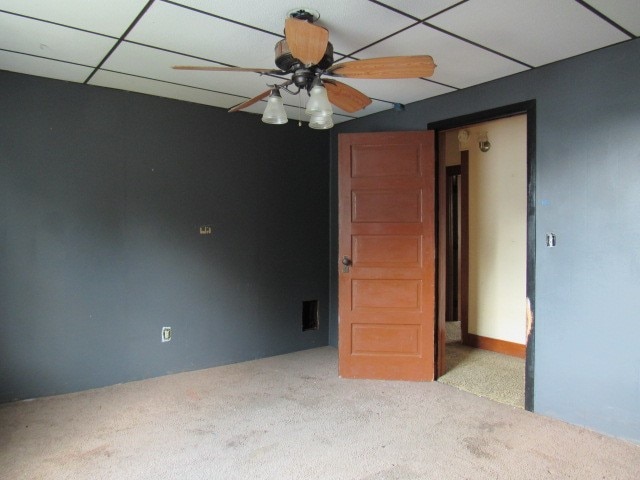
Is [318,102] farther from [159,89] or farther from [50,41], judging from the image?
[159,89]

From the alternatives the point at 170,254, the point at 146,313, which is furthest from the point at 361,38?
the point at 146,313

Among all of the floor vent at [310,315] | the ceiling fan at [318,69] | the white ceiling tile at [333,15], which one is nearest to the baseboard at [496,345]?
the floor vent at [310,315]

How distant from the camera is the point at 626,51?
8.12ft

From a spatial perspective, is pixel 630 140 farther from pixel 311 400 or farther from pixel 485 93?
pixel 311 400

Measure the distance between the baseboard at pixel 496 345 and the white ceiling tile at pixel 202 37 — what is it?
3.48m

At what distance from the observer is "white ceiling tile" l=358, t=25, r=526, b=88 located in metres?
2.38

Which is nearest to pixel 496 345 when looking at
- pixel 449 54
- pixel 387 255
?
pixel 387 255

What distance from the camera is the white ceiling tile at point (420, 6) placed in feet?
6.57

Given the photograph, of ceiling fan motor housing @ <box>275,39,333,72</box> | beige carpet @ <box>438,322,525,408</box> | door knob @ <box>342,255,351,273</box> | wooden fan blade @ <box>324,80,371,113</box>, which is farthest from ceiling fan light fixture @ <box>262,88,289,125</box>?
beige carpet @ <box>438,322,525,408</box>

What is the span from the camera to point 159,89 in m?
3.36

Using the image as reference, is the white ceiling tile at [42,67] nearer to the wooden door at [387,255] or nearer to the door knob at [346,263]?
the wooden door at [387,255]

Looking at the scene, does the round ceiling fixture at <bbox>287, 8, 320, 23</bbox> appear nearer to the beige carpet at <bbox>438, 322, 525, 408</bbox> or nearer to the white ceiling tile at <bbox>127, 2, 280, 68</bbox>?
Answer: the white ceiling tile at <bbox>127, 2, 280, 68</bbox>

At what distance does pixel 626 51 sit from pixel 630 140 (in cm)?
51

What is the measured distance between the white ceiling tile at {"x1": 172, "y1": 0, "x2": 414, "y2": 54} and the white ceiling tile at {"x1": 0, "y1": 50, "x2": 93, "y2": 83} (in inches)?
53.2
